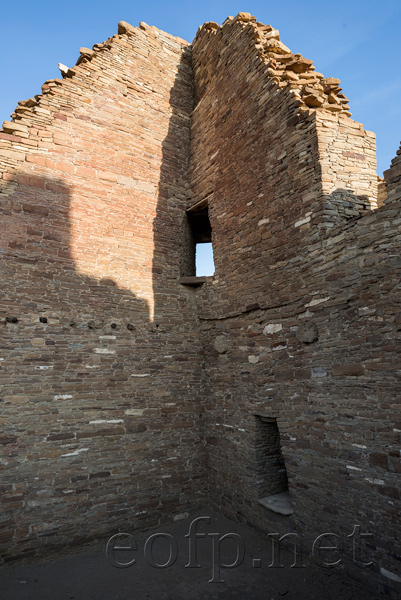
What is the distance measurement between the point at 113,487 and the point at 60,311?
10.5 ft

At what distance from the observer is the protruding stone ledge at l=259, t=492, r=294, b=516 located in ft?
18.1

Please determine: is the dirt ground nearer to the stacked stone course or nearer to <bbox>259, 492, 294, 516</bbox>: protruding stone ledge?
the stacked stone course

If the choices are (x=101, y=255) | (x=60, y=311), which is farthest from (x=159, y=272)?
(x=60, y=311)

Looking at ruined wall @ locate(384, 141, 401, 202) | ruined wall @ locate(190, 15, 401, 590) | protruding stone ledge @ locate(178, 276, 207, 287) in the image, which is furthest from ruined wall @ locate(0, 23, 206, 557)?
ruined wall @ locate(384, 141, 401, 202)

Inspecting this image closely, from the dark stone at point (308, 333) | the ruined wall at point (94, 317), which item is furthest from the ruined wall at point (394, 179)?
the ruined wall at point (94, 317)

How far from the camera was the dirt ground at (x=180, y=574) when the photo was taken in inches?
182

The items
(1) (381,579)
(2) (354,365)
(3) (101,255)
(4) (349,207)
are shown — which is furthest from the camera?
(3) (101,255)

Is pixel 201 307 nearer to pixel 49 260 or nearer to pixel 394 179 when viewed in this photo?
pixel 49 260

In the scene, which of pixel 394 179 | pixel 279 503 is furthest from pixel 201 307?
pixel 394 179

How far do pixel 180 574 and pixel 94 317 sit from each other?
14.0ft

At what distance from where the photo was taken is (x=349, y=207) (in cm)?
546

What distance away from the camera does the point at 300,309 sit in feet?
18.2

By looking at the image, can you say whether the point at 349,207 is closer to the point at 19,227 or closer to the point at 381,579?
the point at 381,579

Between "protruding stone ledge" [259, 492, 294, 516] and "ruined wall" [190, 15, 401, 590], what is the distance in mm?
115
